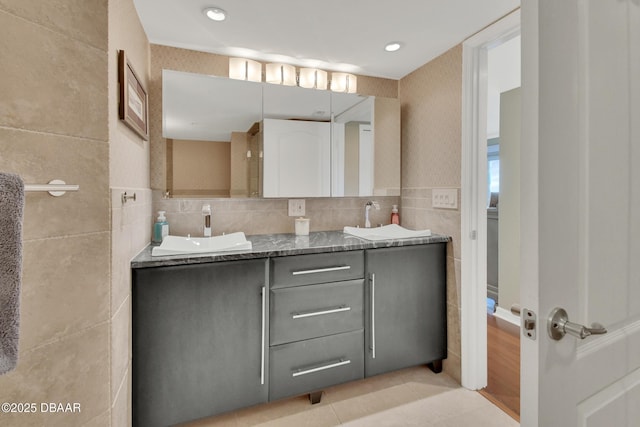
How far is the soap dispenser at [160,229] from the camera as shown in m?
1.85

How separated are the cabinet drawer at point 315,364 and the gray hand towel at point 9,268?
113 centimetres

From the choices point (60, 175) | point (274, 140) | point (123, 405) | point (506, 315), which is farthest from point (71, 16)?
point (506, 315)

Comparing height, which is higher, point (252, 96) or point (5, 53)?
point (252, 96)

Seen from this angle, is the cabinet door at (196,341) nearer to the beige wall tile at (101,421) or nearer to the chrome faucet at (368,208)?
the beige wall tile at (101,421)

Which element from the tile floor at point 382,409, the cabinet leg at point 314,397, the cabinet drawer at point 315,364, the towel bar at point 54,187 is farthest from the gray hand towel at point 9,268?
the cabinet leg at point 314,397

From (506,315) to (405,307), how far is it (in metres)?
1.49

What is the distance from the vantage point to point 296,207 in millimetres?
2289

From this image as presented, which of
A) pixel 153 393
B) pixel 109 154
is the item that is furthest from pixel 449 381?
pixel 109 154

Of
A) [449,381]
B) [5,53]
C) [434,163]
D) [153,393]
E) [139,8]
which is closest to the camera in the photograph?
[5,53]

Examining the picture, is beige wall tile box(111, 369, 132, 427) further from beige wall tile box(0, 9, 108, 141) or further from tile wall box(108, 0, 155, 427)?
beige wall tile box(0, 9, 108, 141)

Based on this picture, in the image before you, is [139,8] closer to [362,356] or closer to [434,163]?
[434,163]

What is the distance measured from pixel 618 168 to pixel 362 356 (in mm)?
1534

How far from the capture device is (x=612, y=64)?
2.29ft

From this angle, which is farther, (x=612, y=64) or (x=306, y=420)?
(x=306, y=420)
